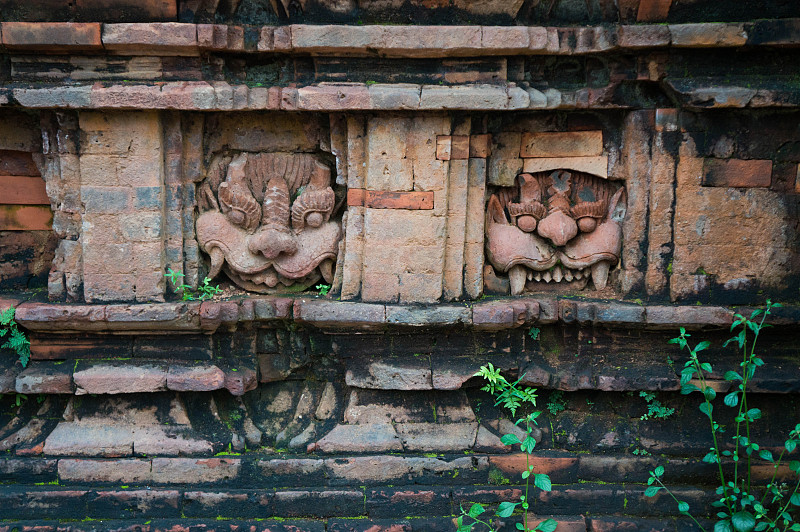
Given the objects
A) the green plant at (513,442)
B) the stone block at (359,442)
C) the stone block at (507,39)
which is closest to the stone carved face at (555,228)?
the green plant at (513,442)

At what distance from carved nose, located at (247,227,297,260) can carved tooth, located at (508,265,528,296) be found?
168 cm

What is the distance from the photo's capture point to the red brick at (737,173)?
15.5ft

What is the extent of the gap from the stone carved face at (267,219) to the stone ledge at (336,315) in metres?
0.30

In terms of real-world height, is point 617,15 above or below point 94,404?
above

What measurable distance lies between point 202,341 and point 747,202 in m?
4.12

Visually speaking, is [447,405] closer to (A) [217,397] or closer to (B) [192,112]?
(A) [217,397]

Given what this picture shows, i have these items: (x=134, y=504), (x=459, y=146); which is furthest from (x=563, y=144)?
(x=134, y=504)

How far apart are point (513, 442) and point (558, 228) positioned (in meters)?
1.63

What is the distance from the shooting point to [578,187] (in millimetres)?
5152

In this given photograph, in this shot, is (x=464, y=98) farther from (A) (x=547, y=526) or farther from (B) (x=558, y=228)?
(A) (x=547, y=526)

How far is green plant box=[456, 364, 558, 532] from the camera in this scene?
429 centimetres

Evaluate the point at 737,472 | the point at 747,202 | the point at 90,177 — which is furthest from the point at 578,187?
the point at 90,177

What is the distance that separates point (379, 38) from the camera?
4.48 meters

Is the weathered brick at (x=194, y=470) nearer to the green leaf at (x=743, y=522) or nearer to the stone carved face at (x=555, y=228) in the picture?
the stone carved face at (x=555, y=228)
